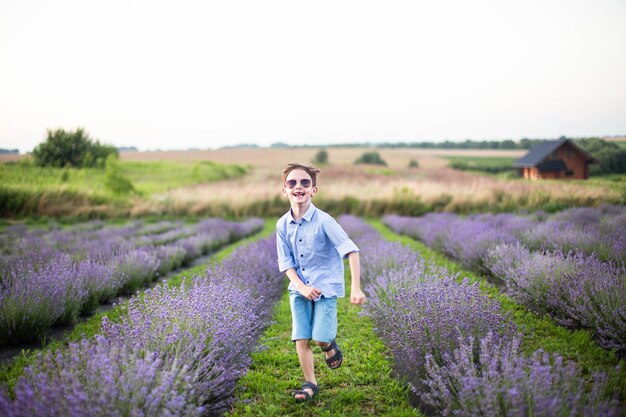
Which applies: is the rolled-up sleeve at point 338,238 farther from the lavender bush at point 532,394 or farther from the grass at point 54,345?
the grass at point 54,345

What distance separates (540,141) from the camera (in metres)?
12.7

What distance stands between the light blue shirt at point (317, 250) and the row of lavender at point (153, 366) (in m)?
0.63

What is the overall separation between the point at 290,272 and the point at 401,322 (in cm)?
113

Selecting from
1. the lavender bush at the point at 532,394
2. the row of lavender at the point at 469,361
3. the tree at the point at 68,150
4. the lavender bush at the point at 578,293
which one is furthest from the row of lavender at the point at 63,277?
the tree at the point at 68,150

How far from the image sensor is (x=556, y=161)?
1177 cm

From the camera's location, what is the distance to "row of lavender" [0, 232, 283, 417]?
1877 millimetres

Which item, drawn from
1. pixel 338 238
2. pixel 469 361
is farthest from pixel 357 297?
pixel 469 361

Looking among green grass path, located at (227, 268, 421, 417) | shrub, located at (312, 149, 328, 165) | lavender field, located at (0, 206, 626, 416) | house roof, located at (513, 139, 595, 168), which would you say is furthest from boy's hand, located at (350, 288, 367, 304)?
shrub, located at (312, 149, 328, 165)

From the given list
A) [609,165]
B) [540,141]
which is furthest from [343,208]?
[609,165]

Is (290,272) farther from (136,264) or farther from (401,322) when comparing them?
(136,264)

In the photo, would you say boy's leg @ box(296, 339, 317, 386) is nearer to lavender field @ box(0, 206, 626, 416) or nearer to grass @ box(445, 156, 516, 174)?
lavender field @ box(0, 206, 626, 416)

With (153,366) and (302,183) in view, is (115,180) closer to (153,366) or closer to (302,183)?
(302,183)

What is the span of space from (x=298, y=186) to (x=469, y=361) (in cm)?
149

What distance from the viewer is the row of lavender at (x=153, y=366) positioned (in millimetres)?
1877
